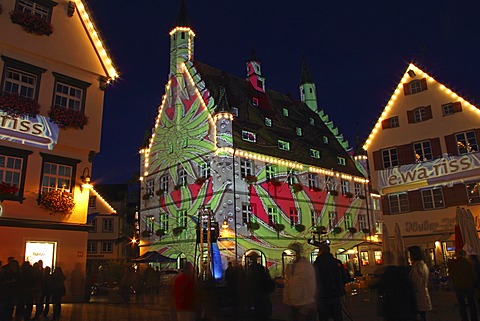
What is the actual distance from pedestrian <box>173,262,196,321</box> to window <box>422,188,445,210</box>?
1960 cm

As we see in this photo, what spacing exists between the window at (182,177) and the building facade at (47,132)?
580 inches

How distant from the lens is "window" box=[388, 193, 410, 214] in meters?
25.0

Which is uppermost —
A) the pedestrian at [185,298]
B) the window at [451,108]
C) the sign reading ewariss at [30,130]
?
the window at [451,108]

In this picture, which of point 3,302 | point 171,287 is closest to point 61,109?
point 3,302

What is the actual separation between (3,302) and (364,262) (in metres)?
31.9

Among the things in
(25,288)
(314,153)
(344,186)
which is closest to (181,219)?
(314,153)

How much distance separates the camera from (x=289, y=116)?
135 ft

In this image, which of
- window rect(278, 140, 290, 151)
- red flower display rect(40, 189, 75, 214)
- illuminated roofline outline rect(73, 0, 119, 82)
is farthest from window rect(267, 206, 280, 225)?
red flower display rect(40, 189, 75, 214)

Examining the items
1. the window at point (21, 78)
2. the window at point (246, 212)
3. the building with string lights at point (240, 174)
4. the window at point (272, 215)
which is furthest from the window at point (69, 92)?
the window at point (272, 215)

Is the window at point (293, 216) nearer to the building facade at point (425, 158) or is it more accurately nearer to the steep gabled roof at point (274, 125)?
the steep gabled roof at point (274, 125)

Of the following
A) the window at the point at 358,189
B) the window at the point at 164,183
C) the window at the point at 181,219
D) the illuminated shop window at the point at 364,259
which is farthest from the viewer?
the window at the point at 358,189

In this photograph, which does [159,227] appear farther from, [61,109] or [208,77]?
[61,109]

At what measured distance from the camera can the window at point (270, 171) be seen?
109 feet

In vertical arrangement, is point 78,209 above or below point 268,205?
below
